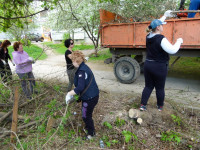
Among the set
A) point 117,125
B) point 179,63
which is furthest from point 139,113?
point 179,63

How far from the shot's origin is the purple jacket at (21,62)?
399cm

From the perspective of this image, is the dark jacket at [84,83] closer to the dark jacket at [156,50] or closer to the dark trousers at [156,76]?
the dark trousers at [156,76]

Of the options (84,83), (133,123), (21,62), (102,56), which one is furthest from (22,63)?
(102,56)

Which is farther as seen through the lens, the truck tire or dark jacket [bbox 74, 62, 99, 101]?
the truck tire

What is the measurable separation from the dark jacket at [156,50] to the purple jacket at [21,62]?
292cm

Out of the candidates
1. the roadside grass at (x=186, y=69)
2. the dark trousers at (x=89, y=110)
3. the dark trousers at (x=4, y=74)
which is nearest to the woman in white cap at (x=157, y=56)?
the dark trousers at (x=89, y=110)

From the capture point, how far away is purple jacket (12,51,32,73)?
3.99 m

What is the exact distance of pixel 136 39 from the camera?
495cm

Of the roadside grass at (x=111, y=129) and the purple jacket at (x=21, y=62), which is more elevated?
the purple jacket at (x=21, y=62)

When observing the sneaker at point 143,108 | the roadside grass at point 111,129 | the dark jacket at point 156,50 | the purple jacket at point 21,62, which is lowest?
the roadside grass at point 111,129

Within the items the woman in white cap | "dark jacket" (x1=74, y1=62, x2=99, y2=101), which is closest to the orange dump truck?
the woman in white cap

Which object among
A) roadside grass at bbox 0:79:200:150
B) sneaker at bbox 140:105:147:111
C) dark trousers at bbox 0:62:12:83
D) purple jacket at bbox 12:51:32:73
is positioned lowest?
roadside grass at bbox 0:79:200:150

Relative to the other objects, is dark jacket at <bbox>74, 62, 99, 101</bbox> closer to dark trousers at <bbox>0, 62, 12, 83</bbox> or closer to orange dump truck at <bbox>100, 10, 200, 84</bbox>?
dark trousers at <bbox>0, 62, 12, 83</bbox>

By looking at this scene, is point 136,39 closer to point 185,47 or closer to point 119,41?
point 119,41
